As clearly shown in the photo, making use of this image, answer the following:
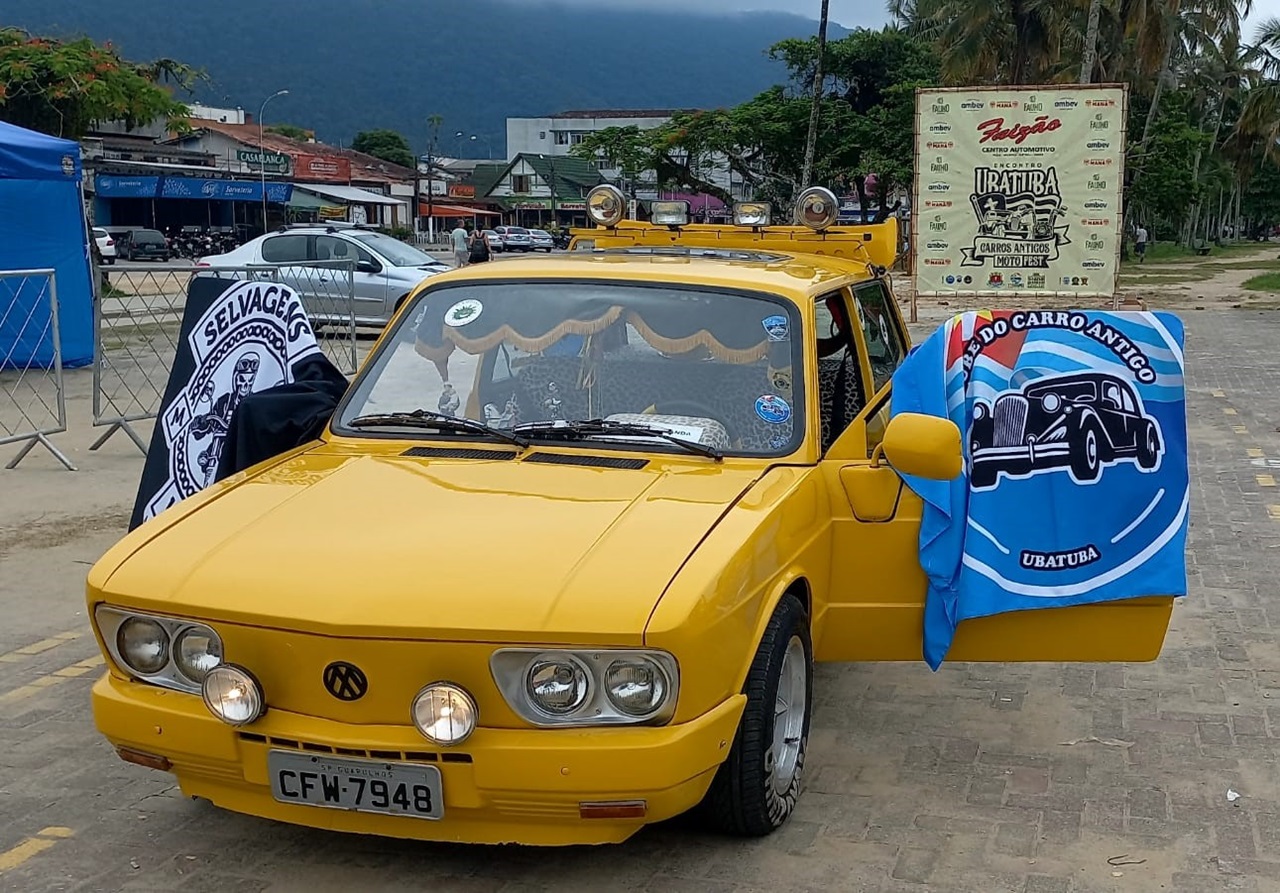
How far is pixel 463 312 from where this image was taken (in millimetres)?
4824

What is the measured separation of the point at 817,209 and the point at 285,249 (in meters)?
14.3

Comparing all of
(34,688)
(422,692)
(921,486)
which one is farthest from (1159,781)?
(34,688)

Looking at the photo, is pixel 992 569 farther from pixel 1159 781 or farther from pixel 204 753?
pixel 204 753

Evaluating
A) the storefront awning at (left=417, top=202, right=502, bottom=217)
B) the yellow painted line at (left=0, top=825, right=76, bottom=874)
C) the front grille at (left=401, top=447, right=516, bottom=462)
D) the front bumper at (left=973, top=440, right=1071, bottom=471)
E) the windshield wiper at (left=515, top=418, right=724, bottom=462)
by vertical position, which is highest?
the storefront awning at (left=417, top=202, right=502, bottom=217)

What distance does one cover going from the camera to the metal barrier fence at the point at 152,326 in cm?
1005

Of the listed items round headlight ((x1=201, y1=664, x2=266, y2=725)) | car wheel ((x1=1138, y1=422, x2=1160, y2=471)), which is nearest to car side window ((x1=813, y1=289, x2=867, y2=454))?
car wheel ((x1=1138, y1=422, x2=1160, y2=471))

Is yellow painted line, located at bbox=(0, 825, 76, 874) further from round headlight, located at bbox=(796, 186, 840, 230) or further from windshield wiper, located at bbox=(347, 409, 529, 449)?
round headlight, located at bbox=(796, 186, 840, 230)

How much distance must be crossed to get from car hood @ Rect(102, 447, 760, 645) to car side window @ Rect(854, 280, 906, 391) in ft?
5.06

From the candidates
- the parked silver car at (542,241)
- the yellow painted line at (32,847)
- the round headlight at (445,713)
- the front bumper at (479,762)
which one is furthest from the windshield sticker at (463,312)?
the parked silver car at (542,241)

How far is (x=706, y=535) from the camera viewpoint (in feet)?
11.6

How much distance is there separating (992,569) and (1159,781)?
0.95 m

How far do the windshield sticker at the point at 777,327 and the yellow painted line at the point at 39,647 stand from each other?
3.48 metres

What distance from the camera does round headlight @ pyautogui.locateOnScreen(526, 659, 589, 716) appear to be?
10.5 feet

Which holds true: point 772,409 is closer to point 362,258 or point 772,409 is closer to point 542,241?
point 362,258
